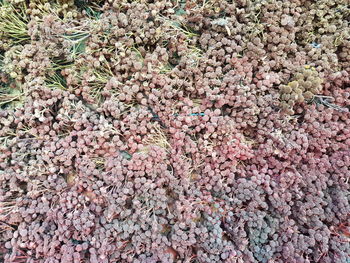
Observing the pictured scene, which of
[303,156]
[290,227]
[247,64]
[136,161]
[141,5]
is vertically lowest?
[290,227]

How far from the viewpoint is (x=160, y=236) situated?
119 cm

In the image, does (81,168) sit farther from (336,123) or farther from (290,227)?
(336,123)

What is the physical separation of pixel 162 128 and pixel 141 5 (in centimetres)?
64

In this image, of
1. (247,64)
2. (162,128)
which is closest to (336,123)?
(247,64)

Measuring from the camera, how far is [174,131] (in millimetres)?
1269

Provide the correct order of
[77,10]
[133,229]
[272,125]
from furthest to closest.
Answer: [77,10]
[272,125]
[133,229]

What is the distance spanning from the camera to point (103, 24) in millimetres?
1260

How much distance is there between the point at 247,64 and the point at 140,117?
63cm

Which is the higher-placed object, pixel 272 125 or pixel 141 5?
pixel 141 5

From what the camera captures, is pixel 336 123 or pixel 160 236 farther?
pixel 336 123

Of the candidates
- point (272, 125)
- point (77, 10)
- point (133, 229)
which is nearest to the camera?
point (133, 229)

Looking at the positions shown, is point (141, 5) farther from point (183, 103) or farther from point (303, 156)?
point (303, 156)

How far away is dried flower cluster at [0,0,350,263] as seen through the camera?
1.20 meters

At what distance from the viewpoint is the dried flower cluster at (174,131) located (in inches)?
47.1
